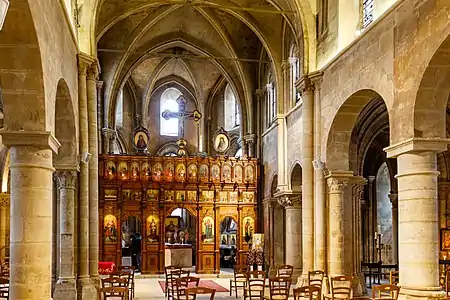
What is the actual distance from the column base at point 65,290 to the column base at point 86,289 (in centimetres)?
43

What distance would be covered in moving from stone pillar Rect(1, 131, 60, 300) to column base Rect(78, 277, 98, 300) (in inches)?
279

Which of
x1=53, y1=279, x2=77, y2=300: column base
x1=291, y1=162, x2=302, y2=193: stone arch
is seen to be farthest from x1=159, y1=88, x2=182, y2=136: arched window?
x1=53, y1=279, x2=77, y2=300: column base

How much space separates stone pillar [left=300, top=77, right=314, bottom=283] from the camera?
2103cm

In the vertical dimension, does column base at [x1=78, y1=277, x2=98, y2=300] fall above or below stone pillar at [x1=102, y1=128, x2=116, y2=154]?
below

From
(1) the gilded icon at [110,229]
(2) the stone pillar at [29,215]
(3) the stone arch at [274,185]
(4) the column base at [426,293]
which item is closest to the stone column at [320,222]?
(4) the column base at [426,293]

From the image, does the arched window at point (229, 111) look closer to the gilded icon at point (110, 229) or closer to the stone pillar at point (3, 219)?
the gilded icon at point (110, 229)

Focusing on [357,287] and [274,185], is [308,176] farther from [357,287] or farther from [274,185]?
[274,185]

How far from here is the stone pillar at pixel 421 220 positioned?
45.3ft

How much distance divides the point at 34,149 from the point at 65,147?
6452 mm

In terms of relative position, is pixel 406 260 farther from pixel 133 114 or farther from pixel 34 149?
pixel 133 114

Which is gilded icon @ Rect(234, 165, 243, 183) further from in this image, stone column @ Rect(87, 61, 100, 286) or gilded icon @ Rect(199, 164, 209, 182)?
stone column @ Rect(87, 61, 100, 286)

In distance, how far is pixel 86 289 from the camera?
19.9 m

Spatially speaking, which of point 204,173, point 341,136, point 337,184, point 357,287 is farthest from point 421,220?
point 204,173

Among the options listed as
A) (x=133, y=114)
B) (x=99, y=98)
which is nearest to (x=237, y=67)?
(x=99, y=98)
